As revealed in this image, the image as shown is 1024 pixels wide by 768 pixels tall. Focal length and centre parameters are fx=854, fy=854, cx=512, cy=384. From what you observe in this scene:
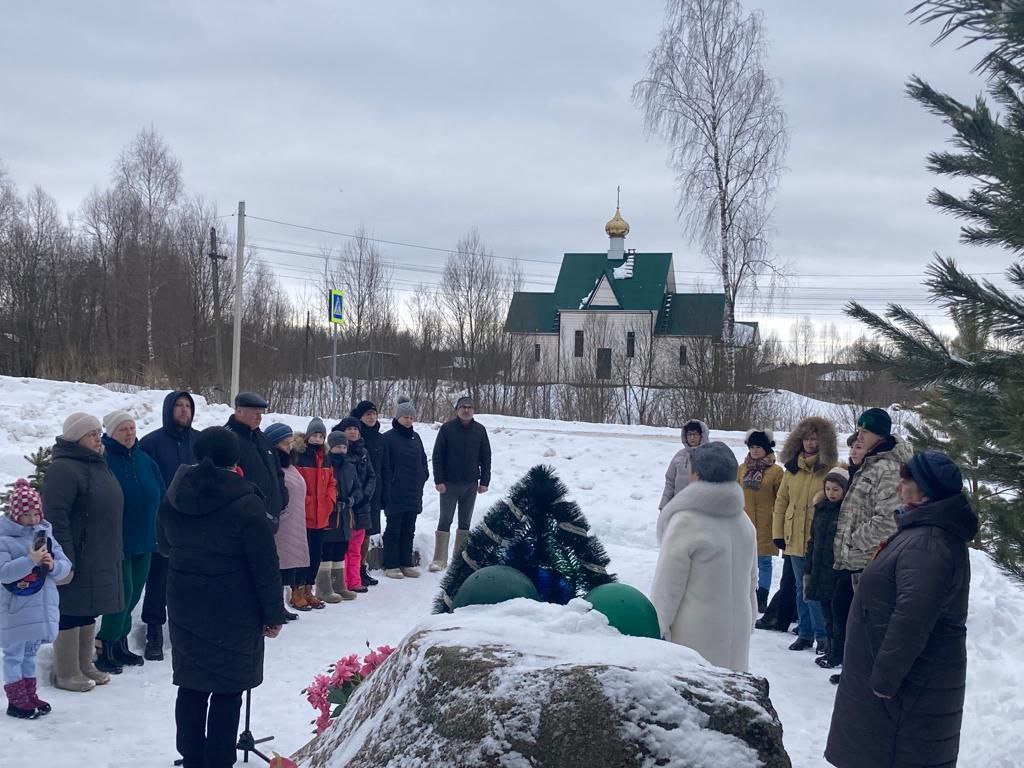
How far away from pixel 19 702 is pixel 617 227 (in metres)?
42.8

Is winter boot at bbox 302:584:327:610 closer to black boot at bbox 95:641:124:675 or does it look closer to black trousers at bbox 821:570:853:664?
black boot at bbox 95:641:124:675

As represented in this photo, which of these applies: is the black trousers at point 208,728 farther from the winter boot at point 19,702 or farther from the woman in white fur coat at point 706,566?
the woman in white fur coat at point 706,566

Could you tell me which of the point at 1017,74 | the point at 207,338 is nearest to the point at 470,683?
the point at 1017,74

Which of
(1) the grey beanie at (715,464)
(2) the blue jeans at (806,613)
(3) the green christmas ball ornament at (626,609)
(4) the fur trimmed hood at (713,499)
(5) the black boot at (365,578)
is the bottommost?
(5) the black boot at (365,578)

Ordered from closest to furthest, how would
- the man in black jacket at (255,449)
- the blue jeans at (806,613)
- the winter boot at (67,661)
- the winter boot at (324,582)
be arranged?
1. the winter boot at (67,661)
2. the man in black jacket at (255,449)
3. the blue jeans at (806,613)
4. the winter boot at (324,582)

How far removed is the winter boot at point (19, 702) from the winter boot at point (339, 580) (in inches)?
151

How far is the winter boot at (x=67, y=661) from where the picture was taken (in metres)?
5.68

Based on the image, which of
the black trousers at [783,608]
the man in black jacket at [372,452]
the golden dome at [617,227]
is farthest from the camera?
the golden dome at [617,227]

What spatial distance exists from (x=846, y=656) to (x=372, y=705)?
Answer: 2.52 metres

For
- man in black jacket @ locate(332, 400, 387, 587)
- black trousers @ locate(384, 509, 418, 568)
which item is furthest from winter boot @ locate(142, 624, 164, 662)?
black trousers @ locate(384, 509, 418, 568)

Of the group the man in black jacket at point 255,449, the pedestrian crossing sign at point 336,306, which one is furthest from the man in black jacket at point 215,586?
the pedestrian crossing sign at point 336,306

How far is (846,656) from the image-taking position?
12.4 ft

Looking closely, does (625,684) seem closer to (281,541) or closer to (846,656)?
(846,656)

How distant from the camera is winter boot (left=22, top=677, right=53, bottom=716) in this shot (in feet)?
16.9
